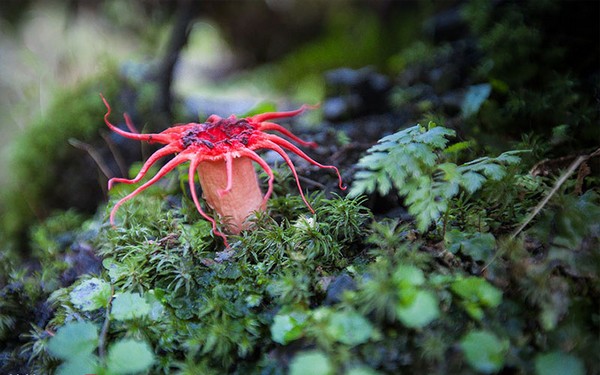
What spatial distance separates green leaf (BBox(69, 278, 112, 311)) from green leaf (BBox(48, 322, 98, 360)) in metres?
0.18

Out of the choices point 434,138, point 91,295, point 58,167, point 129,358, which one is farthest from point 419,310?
point 58,167

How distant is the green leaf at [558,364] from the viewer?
1.22 m

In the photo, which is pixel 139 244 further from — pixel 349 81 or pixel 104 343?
Result: pixel 349 81

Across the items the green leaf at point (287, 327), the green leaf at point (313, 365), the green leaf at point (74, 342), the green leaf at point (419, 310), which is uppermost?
the green leaf at point (74, 342)

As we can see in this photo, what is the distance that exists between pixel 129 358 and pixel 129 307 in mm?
282

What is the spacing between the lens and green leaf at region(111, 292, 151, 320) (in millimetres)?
1627

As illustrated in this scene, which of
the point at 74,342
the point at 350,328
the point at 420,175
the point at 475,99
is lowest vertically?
the point at 475,99

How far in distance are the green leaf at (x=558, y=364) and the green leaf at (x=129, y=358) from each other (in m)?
1.18

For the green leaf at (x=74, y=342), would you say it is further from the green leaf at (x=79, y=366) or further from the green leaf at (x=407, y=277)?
the green leaf at (x=407, y=277)

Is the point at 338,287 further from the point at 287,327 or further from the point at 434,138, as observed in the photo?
the point at 434,138

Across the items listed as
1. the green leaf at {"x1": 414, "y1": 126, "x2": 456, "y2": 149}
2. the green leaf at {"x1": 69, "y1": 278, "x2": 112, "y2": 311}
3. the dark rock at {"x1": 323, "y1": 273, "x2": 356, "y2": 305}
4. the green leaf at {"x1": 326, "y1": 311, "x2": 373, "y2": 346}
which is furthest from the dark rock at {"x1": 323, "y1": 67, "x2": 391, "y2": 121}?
the green leaf at {"x1": 326, "y1": 311, "x2": 373, "y2": 346}

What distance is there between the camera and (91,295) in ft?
5.91

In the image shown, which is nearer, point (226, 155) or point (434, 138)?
point (434, 138)

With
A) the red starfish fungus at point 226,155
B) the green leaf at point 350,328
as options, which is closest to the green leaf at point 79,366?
the red starfish fungus at point 226,155
